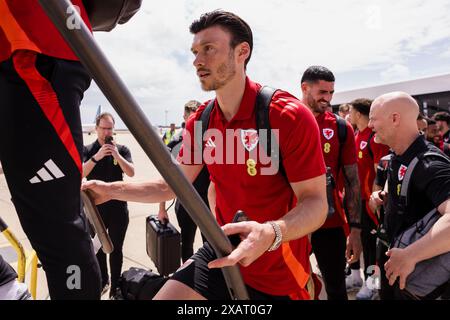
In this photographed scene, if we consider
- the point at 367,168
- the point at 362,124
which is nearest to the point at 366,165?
the point at 367,168

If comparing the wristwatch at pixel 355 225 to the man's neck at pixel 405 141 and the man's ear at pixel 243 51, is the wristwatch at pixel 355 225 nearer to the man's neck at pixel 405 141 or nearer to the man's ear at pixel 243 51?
the man's neck at pixel 405 141

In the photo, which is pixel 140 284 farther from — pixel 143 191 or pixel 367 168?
pixel 367 168

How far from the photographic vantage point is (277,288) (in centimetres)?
178

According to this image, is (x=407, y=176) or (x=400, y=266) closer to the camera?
(x=400, y=266)

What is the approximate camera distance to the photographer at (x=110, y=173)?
12.0ft

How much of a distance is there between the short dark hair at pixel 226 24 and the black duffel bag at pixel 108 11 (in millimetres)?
847

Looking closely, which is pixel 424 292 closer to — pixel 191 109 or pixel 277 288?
pixel 277 288

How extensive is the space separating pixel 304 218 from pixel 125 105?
38.7 inches

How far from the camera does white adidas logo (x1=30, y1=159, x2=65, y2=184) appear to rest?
39.9 inches

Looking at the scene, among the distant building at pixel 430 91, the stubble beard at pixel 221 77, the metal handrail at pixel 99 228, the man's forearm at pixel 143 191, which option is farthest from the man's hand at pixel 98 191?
the distant building at pixel 430 91

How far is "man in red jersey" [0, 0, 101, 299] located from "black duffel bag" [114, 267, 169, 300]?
1.59m

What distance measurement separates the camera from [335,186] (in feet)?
10.2

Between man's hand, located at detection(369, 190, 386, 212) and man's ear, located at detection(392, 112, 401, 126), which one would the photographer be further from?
man's ear, located at detection(392, 112, 401, 126)
